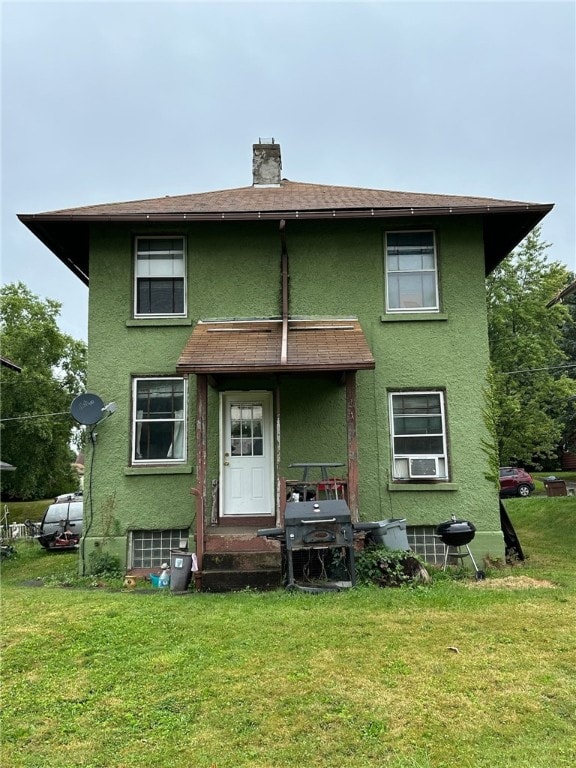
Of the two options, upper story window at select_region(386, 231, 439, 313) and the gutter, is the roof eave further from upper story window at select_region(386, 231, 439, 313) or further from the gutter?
upper story window at select_region(386, 231, 439, 313)

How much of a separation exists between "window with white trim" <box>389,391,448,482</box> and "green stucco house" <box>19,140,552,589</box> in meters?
0.02

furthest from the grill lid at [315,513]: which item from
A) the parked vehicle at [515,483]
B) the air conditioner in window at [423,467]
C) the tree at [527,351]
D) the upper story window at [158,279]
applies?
the tree at [527,351]

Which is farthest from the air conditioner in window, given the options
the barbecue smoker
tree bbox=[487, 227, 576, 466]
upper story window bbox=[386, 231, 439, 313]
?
tree bbox=[487, 227, 576, 466]

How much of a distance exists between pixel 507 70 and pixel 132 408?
1210 centimetres

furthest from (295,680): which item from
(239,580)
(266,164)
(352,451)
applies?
(266,164)

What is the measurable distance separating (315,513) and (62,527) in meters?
11.7

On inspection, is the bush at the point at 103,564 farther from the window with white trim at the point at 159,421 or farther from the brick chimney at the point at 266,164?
the brick chimney at the point at 266,164

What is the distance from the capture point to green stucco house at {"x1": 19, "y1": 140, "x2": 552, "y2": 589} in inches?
358

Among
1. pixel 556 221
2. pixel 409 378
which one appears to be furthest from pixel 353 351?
pixel 556 221

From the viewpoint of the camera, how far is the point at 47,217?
9133 mm

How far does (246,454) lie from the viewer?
938 centimetres

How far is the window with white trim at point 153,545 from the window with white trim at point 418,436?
3.88 m

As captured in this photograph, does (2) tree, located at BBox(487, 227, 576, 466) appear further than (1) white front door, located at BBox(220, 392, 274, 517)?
Yes

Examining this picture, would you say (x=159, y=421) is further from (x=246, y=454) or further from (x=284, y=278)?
(x=284, y=278)
